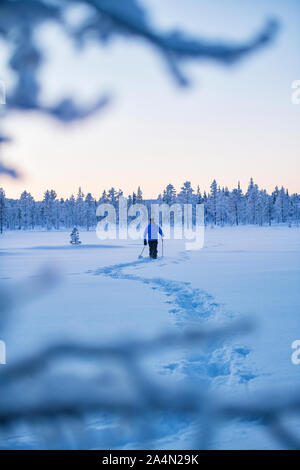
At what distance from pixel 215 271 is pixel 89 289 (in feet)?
14.6

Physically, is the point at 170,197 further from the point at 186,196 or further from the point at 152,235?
the point at 152,235

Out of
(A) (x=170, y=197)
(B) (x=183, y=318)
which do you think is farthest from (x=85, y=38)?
(A) (x=170, y=197)

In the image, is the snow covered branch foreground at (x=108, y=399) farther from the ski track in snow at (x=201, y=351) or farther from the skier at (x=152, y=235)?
the skier at (x=152, y=235)

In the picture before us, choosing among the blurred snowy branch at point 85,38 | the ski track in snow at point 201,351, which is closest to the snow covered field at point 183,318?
the ski track in snow at point 201,351

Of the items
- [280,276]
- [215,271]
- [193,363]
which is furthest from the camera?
[215,271]

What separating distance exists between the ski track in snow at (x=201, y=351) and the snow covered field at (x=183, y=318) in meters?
0.01

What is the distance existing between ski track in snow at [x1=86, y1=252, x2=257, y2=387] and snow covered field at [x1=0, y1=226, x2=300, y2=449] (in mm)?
11

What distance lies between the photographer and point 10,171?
85 cm

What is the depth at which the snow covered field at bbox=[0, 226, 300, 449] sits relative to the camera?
1172mm

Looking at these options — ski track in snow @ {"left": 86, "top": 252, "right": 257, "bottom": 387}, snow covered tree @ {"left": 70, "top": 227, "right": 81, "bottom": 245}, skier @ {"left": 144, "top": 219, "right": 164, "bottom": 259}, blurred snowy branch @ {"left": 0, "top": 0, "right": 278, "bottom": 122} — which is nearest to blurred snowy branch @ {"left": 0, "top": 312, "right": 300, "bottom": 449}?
ski track in snow @ {"left": 86, "top": 252, "right": 257, "bottom": 387}

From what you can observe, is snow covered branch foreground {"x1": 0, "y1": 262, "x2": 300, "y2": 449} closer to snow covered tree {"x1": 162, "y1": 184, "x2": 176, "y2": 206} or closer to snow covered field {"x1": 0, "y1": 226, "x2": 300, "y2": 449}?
snow covered field {"x1": 0, "y1": 226, "x2": 300, "y2": 449}

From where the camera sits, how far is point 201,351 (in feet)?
10.9

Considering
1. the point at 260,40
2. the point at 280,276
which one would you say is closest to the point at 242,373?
the point at 260,40
